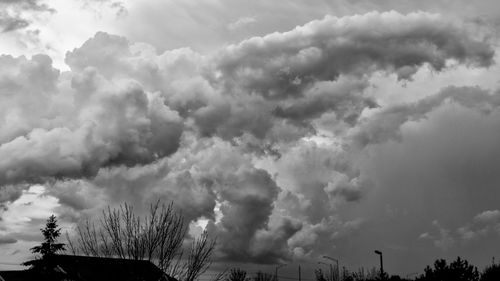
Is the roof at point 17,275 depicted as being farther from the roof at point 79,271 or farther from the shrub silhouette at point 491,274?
the shrub silhouette at point 491,274

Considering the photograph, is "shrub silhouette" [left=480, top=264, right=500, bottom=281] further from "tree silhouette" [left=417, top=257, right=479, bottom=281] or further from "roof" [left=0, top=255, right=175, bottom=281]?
"roof" [left=0, top=255, right=175, bottom=281]

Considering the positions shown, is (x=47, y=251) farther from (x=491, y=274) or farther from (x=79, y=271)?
(x=491, y=274)

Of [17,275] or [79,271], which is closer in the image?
[79,271]

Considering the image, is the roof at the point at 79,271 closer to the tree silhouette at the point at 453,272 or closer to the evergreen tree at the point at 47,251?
the evergreen tree at the point at 47,251

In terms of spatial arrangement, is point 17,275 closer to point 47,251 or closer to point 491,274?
point 47,251

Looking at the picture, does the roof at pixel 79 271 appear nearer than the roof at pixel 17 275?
Yes

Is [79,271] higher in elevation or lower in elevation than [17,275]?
higher

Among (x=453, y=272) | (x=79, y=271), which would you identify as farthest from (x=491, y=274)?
(x=79, y=271)

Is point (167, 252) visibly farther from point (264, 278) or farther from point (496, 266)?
point (264, 278)

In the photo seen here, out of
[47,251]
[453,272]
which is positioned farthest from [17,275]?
[453,272]

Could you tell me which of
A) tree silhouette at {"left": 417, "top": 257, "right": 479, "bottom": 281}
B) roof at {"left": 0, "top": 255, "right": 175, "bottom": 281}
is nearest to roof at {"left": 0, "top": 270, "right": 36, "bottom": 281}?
roof at {"left": 0, "top": 255, "right": 175, "bottom": 281}

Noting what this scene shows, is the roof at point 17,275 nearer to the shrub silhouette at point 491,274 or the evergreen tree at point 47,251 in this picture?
the evergreen tree at point 47,251

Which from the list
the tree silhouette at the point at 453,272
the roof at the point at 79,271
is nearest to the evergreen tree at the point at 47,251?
the roof at the point at 79,271

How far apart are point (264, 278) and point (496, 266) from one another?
181 feet
